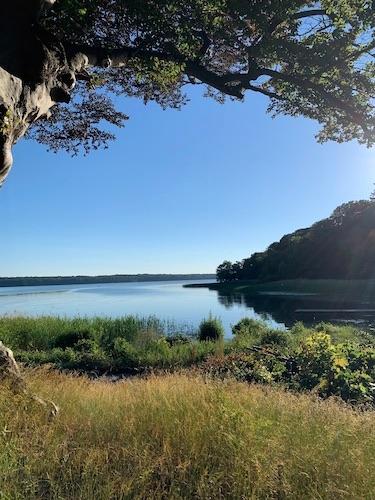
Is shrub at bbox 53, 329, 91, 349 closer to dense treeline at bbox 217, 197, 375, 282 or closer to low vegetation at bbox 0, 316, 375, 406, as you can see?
low vegetation at bbox 0, 316, 375, 406

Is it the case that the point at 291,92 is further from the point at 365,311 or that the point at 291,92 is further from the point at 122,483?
the point at 365,311

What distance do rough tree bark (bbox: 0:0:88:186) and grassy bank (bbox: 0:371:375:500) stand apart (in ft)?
10.1

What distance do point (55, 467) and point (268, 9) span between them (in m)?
5.67

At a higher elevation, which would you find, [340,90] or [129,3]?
[129,3]

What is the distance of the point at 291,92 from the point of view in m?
8.65

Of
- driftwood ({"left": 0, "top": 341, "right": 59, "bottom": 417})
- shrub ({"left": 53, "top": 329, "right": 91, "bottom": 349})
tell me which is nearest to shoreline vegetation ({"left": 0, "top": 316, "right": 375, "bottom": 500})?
driftwood ({"left": 0, "top": 341, "right": 59, "bottom": 417})

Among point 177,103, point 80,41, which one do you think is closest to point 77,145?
point 177,103

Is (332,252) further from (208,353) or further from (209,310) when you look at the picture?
(208,353)

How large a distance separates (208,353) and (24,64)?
1015 centimetres

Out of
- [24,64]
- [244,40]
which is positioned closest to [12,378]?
[24,64]

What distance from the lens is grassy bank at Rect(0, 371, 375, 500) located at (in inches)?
129

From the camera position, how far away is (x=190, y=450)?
3893 mm

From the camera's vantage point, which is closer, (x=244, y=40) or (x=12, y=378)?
(x=12, y=378)

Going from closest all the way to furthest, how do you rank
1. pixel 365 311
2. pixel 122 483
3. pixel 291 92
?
pixel 122 483, pixel 291 92, pixel 365 311
